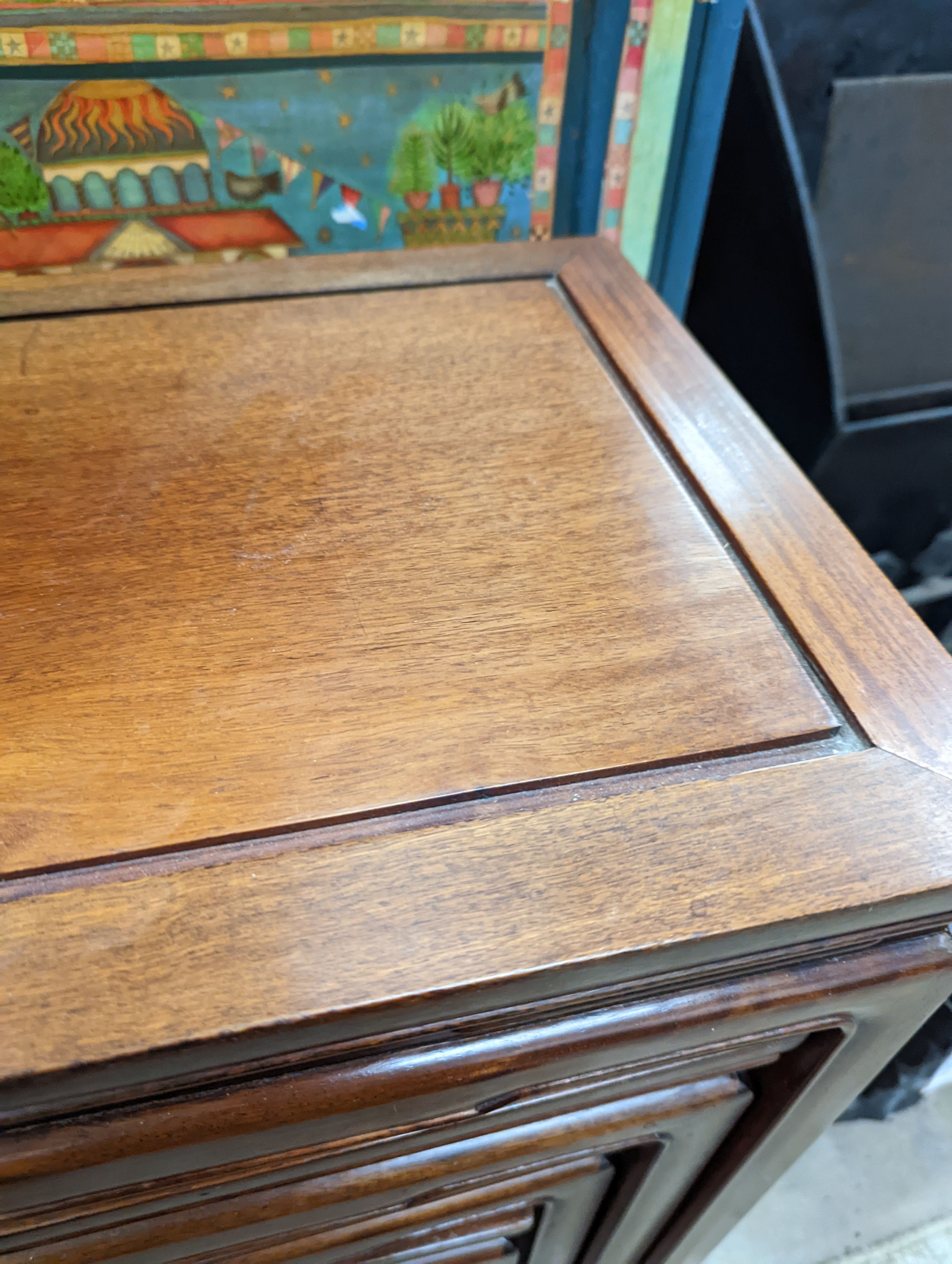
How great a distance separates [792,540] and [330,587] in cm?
25

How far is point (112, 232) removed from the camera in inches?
28.9

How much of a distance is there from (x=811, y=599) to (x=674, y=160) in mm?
564

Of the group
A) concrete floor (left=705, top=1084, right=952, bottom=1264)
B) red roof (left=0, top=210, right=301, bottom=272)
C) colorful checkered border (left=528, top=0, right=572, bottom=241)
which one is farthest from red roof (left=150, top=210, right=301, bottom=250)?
concrete floor (left=705, top=1084, right=952, bottom=1264)

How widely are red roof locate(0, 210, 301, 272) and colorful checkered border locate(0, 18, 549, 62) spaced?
0.37ft

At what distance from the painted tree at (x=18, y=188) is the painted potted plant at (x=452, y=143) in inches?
12.6

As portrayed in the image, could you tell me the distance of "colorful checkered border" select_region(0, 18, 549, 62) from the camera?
0.64 m

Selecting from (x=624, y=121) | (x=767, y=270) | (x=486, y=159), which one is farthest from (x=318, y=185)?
(x=767, y=270)

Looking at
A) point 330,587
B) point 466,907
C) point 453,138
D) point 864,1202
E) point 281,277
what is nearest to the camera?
A: point 466,907

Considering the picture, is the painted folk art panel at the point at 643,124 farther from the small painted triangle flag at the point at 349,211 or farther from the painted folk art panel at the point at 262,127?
the small painted triangle flag at the point at 349,211

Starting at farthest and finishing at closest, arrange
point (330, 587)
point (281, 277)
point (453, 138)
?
point (453, 138) → point (281, 277) → point (330, 587)

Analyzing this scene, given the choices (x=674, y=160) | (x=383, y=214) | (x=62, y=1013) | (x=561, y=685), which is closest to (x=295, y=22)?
(x=383, y=214)

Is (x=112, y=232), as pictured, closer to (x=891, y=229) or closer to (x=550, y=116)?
(x=550, y=116)

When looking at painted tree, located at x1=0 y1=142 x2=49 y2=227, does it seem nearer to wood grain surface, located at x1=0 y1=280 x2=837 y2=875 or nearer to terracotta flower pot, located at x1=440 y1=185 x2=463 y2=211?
wood grain surface, located at x1=0 y1=280 x2=837 y2=875

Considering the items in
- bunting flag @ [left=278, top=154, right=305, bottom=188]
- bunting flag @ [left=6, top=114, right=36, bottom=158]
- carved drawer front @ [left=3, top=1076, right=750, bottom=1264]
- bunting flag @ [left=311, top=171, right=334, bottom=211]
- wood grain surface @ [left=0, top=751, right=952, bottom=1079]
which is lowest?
carved drawer front @ [left=3, top=1076, right=750, bottom=1264]
